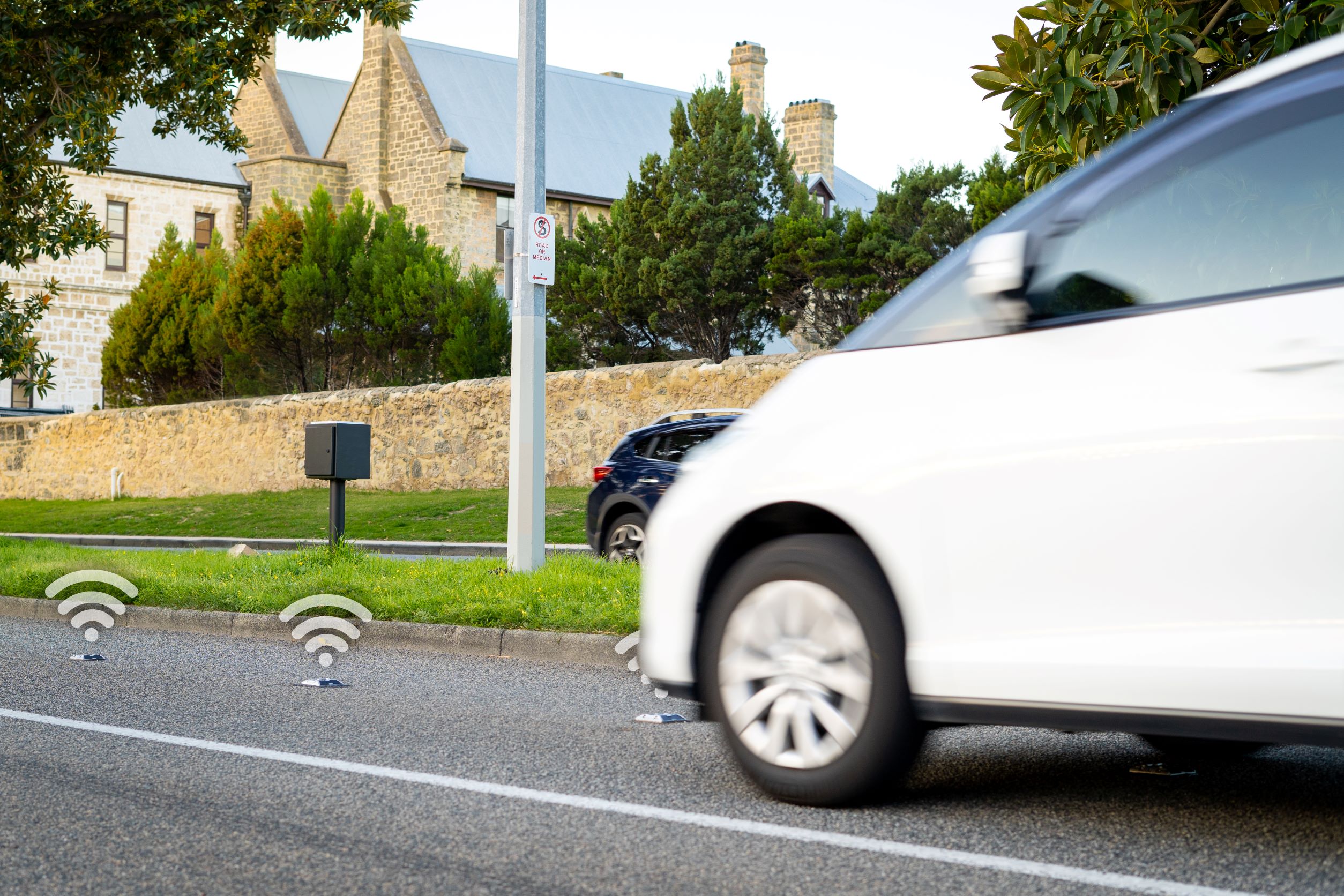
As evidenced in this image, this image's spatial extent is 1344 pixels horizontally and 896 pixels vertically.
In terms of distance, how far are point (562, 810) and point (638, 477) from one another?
26.4 ft

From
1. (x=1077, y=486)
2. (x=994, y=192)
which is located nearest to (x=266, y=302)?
(x=994, y=192)

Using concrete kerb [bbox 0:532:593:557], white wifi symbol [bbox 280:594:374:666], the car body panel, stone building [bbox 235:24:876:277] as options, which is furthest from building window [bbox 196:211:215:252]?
white wifi symbol [bbox 280:594:374:666]

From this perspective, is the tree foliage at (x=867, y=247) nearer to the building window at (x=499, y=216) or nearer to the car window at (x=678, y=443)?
the building window at (x=499, y=216)

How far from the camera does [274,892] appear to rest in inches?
145

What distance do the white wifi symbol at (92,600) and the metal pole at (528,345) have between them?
2.95 metres

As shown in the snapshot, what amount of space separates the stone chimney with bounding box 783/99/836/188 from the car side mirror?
41623 mm

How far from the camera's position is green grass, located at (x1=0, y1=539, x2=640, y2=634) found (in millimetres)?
8852

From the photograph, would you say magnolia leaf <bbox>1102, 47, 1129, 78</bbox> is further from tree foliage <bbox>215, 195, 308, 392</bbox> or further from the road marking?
tree foliage <bbox>215, 195, 308, 392</bbox>

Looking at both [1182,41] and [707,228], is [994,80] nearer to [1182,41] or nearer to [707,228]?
[1182,41]

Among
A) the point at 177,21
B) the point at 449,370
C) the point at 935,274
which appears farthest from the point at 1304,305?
the point at 449,370

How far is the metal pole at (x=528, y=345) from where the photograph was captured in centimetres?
1065

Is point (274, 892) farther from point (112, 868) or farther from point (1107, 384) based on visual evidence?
point (1107, 384)

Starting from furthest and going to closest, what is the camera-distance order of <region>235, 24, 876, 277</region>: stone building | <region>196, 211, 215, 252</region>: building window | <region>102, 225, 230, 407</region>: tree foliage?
<region>196, 211, 215, 252</region>: building window
<region>235, 24, 876, 277</region>: stone building
<region>102, 225, 230, 407</region>: tree foliage

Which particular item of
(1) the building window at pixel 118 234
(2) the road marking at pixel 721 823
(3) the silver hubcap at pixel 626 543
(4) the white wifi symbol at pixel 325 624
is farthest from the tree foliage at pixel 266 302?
(2) the road marking at pixel 721 823
